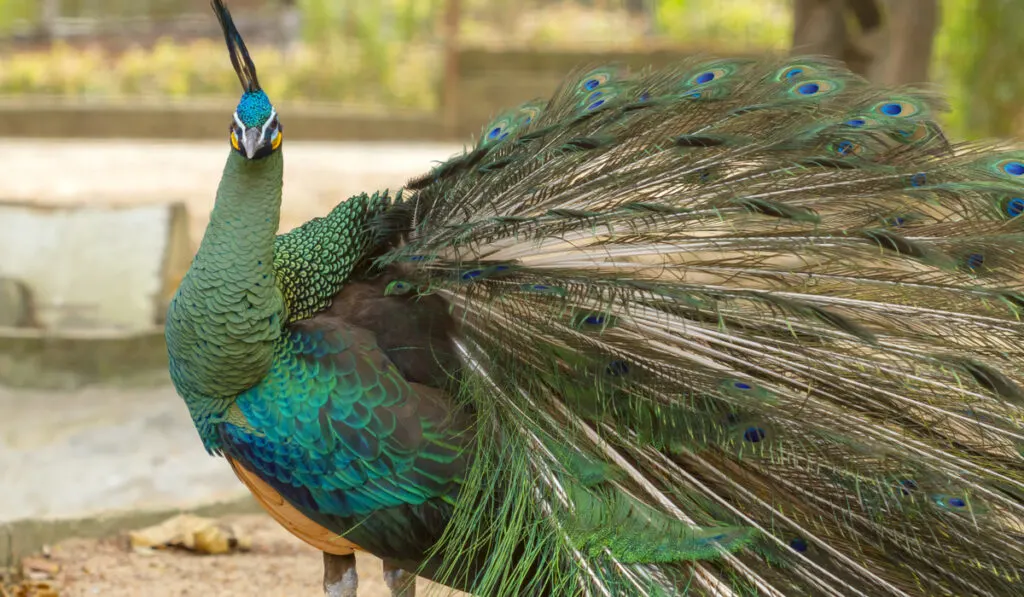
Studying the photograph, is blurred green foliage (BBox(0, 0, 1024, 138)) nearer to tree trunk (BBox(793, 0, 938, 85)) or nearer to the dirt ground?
tree trunk (BBox(793, 0, 938, 85))

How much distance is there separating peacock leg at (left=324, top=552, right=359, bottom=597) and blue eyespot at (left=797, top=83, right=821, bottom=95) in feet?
6.07

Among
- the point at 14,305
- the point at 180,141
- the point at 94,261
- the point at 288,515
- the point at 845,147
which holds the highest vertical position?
the point at 845,147

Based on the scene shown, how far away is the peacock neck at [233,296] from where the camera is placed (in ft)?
9.48

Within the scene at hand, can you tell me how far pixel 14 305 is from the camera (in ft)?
23.9

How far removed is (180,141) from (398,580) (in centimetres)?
1463

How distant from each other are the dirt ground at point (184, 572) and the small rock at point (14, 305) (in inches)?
122

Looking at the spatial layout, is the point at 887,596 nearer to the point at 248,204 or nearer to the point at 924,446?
the point at 924,446

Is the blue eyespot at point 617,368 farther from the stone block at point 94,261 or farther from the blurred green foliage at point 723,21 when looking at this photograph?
the blurred green foliage at point 723,21

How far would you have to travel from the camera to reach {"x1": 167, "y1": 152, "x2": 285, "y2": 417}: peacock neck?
2891 mm

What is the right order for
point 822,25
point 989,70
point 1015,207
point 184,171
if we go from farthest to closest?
1. point 184,171
2. point 989,70
3. point 822,25
4. point 1015,207

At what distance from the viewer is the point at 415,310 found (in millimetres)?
3131

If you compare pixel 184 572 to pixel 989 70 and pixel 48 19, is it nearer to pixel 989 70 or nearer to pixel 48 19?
pixel 989 70

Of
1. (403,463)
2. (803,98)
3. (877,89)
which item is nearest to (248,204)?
(403,463)

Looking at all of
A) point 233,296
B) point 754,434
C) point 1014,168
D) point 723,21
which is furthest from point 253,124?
point 723,21
